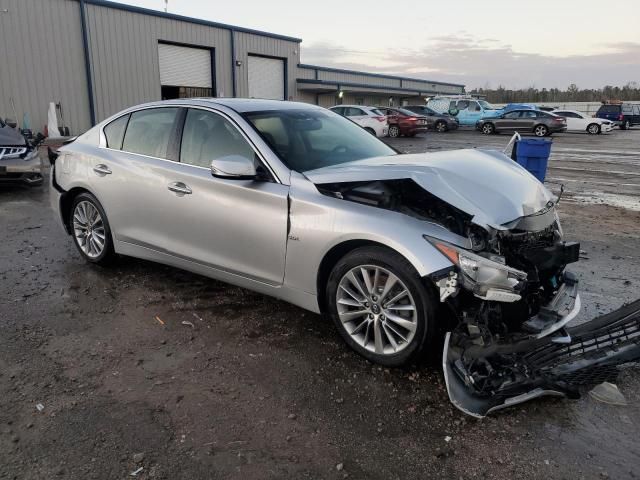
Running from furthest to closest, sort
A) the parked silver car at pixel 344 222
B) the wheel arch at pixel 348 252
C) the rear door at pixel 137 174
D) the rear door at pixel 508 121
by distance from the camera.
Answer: the rear door at pixel 508 121
the rear door at pixel 137 174
the parked silver car at pixel 344 222
the wheel arch at pixel 348 252

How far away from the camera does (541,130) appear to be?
27.1m

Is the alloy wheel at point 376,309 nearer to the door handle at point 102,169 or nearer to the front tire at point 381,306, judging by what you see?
the front tire at point 381,306

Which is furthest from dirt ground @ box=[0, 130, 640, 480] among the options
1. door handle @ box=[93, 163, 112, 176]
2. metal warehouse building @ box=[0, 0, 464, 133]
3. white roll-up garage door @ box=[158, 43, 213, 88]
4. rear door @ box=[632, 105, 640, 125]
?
rear door @ box=[632, 105, 640, 125]

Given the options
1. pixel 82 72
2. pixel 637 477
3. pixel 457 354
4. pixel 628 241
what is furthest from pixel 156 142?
pixel 82 72

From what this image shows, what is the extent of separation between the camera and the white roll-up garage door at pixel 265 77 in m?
28.5

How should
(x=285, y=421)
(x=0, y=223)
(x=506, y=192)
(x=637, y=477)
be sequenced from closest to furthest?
(x=637, y=477)
(x=285, y=421)
(x=506, y=192)
(x=0, y=223)

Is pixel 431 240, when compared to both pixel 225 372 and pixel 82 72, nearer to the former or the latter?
pixel 225 372

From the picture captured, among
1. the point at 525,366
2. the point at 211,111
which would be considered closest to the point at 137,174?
the point at 211,111

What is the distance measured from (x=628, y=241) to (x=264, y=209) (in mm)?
→ 5078

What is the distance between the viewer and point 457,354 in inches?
115

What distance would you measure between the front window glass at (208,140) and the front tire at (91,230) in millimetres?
1251

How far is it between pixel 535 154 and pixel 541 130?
2096 centimetres

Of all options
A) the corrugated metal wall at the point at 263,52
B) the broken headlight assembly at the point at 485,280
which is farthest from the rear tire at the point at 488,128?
the broken headlight assembly at the point at 485,280

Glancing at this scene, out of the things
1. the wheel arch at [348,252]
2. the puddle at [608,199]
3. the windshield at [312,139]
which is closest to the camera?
the wheel arch at [348,252]
